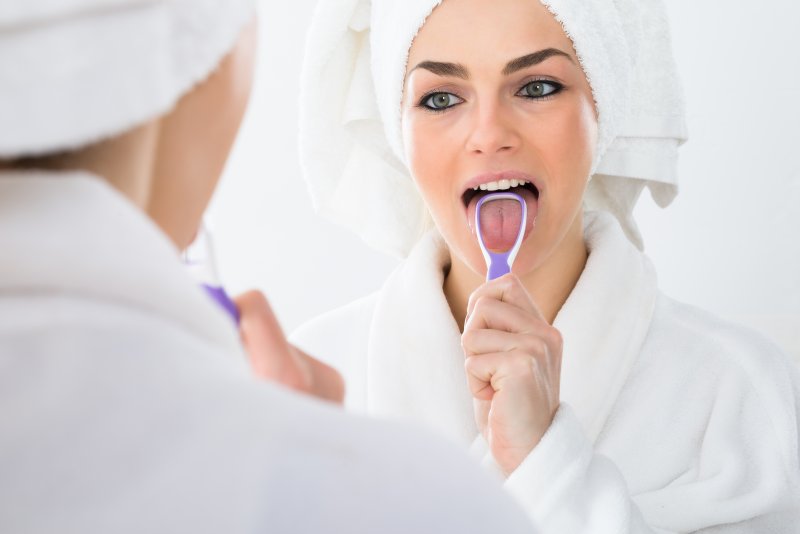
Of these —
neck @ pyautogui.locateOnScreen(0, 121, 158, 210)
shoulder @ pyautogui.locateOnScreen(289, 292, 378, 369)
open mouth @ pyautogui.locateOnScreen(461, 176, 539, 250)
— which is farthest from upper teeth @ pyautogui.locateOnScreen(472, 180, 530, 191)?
neck @ pyautogui.locateOnScreen(0, 121, 158, 210)

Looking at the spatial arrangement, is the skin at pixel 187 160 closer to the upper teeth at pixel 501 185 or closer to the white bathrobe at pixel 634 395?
the white bathrobe at pixel 634 395

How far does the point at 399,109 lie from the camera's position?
1.33m

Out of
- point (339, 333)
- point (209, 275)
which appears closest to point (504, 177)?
point (339, 333)

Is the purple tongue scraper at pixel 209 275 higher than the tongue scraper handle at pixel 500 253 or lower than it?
higher

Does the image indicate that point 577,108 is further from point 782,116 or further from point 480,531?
point 480,531

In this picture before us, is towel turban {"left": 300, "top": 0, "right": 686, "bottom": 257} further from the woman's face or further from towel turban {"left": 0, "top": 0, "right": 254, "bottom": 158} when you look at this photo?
towel turban {"left": 0, "top": 0, "right": 254, "bottom": 158}

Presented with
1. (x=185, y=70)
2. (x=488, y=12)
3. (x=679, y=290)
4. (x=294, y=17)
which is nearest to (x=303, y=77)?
(x=488, y=12)

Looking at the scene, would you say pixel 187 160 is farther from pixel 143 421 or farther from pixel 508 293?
pixel 508 293

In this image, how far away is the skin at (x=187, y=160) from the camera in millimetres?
454

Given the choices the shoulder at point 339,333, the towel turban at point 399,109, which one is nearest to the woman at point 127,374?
the towel turban at point 399,109

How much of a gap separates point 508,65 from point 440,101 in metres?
0.11

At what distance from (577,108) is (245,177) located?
3.36ft

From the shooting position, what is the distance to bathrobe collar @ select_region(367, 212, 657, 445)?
1261 mm

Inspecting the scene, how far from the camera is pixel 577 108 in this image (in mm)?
1240
